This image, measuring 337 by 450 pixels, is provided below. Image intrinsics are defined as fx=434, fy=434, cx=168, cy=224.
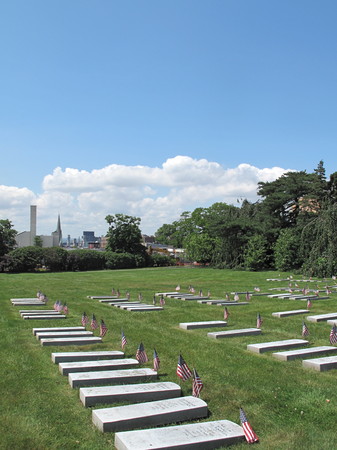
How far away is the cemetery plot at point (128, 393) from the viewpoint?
6.13 m

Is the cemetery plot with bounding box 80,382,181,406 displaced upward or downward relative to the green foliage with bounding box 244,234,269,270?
downward

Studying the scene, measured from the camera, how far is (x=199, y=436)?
498 centimetres

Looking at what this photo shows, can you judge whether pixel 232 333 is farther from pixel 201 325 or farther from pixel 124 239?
pixel 124 239

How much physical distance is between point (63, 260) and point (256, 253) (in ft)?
76.6

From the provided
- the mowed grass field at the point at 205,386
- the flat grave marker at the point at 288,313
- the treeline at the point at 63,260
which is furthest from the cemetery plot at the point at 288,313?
the treeline at the point at 63,260

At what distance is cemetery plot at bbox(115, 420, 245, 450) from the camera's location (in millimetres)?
4699

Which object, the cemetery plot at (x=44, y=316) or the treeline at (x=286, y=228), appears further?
the treeline at (x=286, y=228)

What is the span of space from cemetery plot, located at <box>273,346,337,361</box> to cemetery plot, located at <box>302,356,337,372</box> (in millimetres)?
423

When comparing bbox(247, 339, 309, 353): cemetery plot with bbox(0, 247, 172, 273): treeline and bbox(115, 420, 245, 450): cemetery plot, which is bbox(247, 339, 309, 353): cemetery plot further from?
bbox(0, 247, 172, 273): treeline

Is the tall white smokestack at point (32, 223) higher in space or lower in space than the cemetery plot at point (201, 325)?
higher

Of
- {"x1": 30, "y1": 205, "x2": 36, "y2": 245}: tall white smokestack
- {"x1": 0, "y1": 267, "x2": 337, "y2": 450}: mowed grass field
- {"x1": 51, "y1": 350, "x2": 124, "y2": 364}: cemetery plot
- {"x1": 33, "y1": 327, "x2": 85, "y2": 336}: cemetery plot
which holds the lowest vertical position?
{"x1": 0, "y1": 267, "x2": 337, "y2": 450}: mowed grass field

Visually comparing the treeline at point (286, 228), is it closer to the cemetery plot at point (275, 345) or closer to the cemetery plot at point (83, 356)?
the cemetery plot at point (275, 345)

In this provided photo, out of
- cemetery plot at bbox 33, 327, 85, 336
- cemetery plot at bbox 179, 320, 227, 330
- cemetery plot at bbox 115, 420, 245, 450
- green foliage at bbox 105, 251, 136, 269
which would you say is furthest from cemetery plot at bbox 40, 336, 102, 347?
green foliage at bbox 105, 251, 136, 269

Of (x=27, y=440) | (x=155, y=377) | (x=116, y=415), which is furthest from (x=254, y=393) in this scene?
(x=27, y=440)
